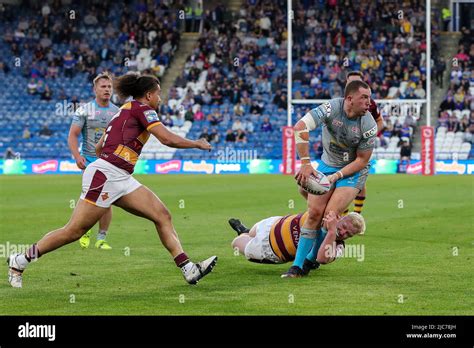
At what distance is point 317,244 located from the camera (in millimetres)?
12133

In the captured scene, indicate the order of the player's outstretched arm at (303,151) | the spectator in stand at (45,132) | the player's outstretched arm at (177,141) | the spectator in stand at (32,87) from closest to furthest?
the player's outstretched arm at (177,141)
the player's outstretched arm at (303,151)
the spectator in stand at (45,132)
the spectator in stand at (32,87)

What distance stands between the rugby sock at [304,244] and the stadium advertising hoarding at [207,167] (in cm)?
2848

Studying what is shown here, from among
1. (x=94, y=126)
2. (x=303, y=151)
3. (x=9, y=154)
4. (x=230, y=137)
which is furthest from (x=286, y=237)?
(x=9, y=154)

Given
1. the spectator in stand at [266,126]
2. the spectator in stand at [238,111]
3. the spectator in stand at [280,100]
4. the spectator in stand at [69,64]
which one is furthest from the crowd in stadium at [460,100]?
the spectator in stand at [69,64]

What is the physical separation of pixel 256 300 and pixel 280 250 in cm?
225

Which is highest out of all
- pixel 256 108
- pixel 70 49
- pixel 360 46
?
pixel 70 49

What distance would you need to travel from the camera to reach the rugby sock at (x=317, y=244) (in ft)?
39.3

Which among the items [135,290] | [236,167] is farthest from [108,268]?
[236,167]

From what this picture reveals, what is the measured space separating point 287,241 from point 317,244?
0.38 m

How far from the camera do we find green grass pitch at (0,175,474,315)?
385 inches

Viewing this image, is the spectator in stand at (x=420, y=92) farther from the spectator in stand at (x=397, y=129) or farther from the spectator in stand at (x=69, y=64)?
the spectator in stand at (x=69, y=64)

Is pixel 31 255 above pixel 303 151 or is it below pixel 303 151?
below

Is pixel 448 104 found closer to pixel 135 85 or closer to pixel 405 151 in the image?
pixel 405 151

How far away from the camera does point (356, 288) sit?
10984 millimetres
